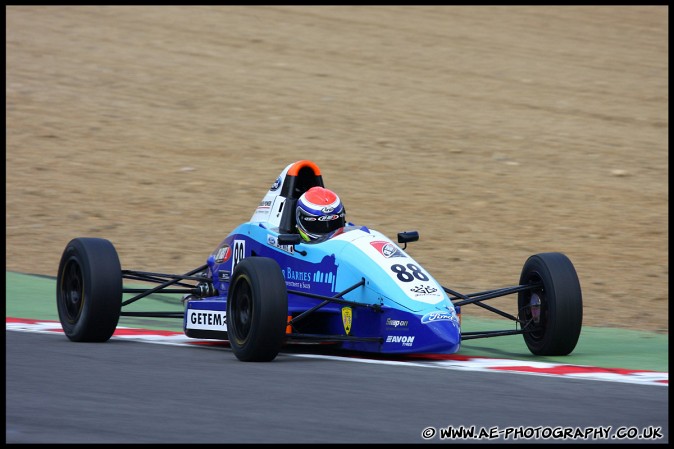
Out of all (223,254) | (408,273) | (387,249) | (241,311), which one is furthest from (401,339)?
(223,254)

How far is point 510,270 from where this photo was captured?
15.8 metres

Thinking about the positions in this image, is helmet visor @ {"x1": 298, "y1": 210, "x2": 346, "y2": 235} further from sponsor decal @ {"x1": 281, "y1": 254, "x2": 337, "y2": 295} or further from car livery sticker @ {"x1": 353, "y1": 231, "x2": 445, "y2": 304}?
car livery sticker @ {"x1": 353, "y1": 231, "x2": 445, "y2": 304}

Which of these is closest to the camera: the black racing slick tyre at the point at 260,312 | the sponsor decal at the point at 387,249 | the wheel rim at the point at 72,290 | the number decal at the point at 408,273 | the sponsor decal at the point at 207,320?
the black racing slick tyre at the point at 260,312

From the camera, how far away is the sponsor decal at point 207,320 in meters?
10.5

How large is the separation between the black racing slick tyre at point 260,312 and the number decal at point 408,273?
1.02m

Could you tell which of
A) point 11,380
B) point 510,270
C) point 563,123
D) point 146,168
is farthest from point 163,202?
point 11,380

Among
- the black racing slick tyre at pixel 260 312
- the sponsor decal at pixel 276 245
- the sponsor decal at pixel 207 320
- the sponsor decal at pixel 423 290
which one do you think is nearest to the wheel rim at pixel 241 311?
the black racing slick tyre at pixel 260 312

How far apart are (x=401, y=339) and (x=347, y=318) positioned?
0.64 metres

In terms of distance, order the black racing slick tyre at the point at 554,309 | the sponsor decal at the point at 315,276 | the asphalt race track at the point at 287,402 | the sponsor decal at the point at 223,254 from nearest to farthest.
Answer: the asphalt race track at the point at 287,402, the black racing slick tyre at the point at 554,309, the sponsor decal at the point at 315,276, the sponsor decal at the point at 223,254

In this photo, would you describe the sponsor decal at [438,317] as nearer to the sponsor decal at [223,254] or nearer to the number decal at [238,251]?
the number decal at [238,251]

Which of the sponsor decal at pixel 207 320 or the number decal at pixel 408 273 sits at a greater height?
the number decal at pixel 408 273

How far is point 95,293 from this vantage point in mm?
10492

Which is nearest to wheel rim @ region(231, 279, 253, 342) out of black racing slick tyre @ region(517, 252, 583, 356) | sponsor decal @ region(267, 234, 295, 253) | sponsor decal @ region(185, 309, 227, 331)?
sponsor decal @ region(185, 309, 227, 331)

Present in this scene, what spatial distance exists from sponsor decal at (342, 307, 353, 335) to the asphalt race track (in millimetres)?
493
